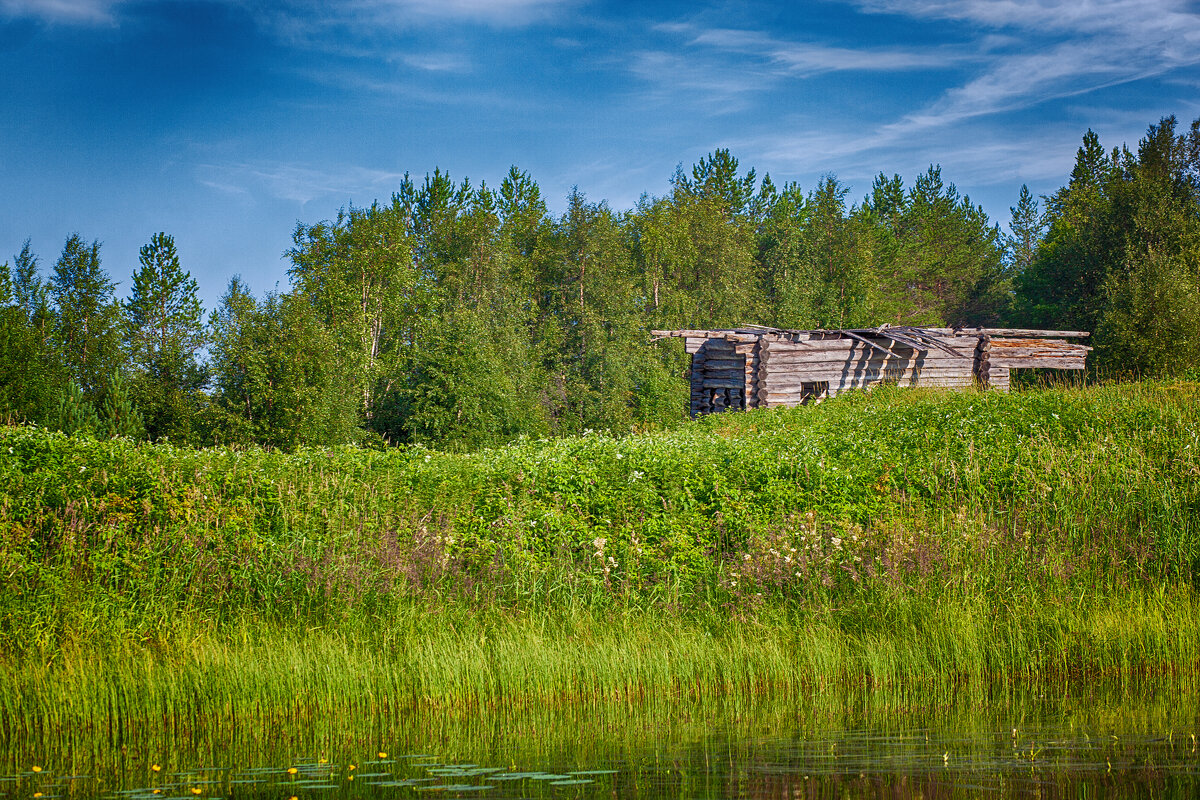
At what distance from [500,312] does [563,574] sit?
108 feet

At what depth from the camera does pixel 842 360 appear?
29.6 m

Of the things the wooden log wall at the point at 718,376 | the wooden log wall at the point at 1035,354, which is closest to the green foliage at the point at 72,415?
the wooden log wall at the point at 718,376

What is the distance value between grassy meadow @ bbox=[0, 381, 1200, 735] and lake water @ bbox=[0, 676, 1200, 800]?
0.37 metres

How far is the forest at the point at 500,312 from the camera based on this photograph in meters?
30.2

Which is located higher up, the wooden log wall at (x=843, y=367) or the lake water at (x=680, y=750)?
the wooden log wall at (x=843, y=367)

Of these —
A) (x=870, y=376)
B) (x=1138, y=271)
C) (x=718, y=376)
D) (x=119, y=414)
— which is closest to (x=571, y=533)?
(x=718, y=376)

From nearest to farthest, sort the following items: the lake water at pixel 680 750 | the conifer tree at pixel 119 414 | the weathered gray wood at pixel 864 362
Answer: the lake water at pixel 680 750 → the weathered gray wood at pixel 864 362 → the conifer tree at pixel 119 414

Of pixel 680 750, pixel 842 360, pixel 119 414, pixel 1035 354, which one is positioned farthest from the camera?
pixel 1035 354

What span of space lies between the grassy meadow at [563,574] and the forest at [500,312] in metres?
16.5

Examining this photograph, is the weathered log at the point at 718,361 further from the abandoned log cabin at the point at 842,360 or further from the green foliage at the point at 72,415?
the green foliage at the point at 72,415

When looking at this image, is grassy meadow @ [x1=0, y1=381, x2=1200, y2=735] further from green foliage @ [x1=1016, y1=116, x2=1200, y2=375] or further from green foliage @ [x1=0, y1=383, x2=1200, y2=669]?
green foliage @ [x1=1016, y1=116, x2=1200, y2=375]

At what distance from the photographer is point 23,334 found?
1261 inches

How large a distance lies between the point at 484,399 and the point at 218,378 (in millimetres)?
9428

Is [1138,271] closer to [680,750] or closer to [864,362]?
[864,362]
